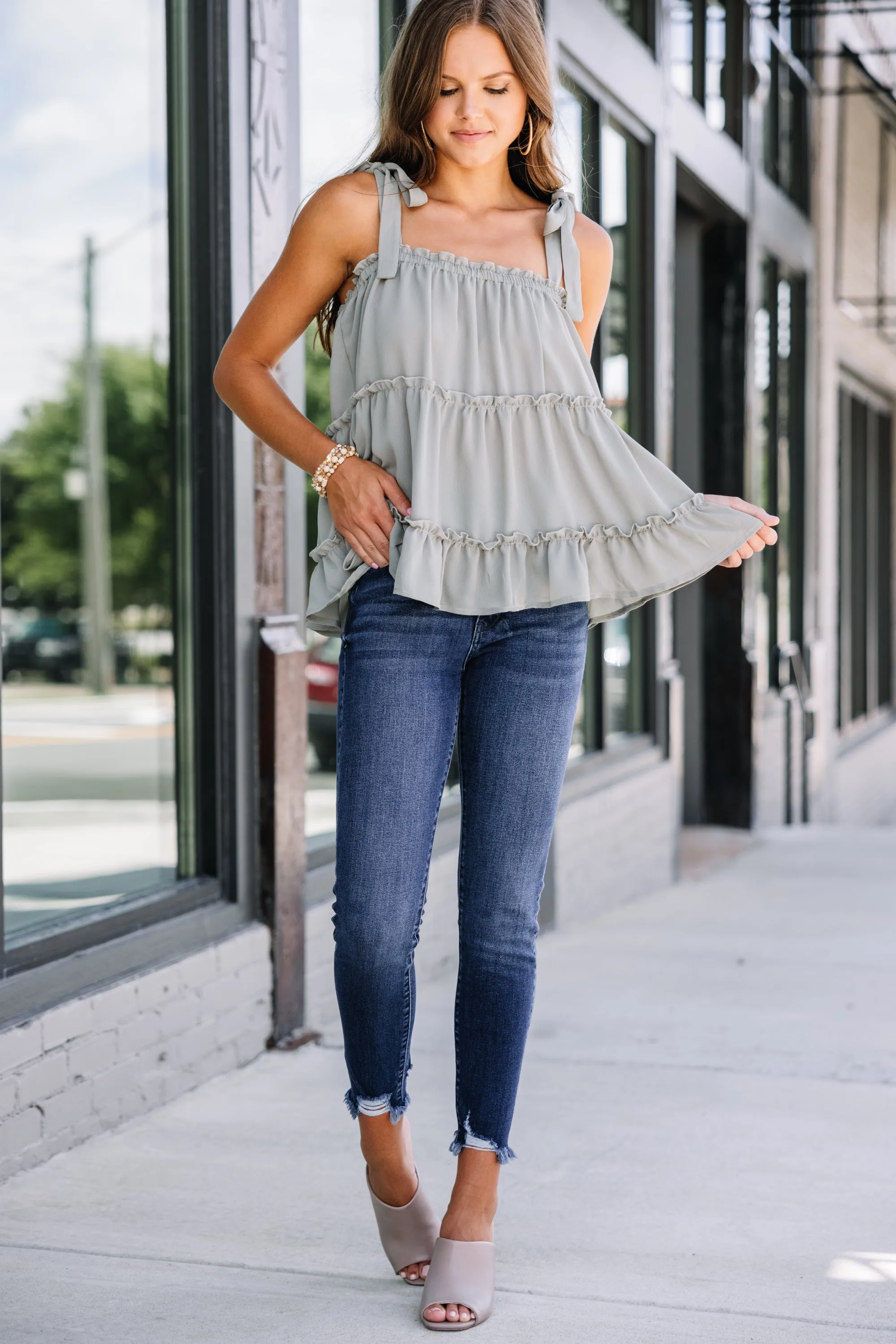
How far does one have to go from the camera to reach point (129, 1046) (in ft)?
9.56

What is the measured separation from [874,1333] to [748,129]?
305 inches

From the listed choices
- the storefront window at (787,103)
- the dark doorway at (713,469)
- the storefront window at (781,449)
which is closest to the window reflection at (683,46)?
the dark doorway at (713,469)

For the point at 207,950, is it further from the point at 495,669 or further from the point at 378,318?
the point at 378,318

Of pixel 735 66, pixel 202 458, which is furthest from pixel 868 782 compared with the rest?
pixel 202 458

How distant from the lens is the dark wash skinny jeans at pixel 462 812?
2035mm

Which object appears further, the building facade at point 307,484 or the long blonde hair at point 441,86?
the building facade at point 307,484

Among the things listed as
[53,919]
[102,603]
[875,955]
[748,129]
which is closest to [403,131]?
[53,919]

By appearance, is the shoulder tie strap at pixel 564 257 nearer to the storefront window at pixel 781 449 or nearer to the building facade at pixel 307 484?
the building facade at pixel 307 484

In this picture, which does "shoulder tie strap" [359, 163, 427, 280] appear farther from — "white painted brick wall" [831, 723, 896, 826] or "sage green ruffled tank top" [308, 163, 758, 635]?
"white painted brick wall" [831, 723, 896, 826]

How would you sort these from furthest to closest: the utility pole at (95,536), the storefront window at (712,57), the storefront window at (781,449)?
the utility pole at (95,536), the storefront window at (781,449), the storefront window at (712,57)

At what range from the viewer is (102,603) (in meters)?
20.8

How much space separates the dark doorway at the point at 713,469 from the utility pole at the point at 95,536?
28.5ft

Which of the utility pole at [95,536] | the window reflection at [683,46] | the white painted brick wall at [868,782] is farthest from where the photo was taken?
the utility pole at [95,536]

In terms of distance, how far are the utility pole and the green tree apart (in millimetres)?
Answer: 290
